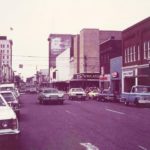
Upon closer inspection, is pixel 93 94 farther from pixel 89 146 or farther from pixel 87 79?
pixel 89 146

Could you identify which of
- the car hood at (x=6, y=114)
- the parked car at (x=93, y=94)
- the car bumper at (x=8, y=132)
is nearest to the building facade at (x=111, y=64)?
the parked car at (x=93, y=94)

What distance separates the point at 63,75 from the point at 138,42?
69478 mm

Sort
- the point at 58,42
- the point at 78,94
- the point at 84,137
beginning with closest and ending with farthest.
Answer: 1. the point at 84,137
2. the point at 78,94
3. the point at 58,42

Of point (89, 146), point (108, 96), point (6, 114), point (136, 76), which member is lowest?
point (89, 146)

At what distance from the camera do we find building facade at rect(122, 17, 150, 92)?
46656mm

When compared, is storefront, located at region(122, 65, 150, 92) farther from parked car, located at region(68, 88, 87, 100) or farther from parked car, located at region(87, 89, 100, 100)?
parked car, located at region(68, 88, 87, 100)

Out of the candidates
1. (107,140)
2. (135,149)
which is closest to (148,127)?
(107,140)

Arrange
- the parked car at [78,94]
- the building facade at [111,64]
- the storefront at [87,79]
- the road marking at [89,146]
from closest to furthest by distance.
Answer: the road marking at [89,146] → the parked car at [78,94] → the building facade at [111,64] → the storefront at [87,79]

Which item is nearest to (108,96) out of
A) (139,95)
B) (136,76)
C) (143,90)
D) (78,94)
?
(78,94)

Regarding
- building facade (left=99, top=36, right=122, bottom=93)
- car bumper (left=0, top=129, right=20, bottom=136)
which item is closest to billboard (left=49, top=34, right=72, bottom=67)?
Answer: building facade (left=99, top=36, right=122, bottom=93)

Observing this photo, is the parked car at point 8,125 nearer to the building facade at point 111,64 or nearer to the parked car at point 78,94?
the parked car at point 78,94

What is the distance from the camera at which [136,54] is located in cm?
4981

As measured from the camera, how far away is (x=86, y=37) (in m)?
84.5

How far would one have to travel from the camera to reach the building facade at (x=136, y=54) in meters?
46.7
